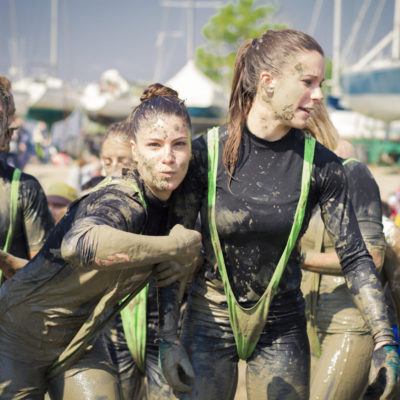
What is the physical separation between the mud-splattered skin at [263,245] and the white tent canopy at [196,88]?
72.7 feet

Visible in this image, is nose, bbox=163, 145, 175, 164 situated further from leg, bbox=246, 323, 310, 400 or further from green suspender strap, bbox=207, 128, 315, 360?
leg, bbox=246, 323, 310, 400

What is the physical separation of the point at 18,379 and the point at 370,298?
4.79ft

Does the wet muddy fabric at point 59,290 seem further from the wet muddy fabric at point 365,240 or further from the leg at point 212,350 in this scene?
the wet muddy fabric at point 365,240

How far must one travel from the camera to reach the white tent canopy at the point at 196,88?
81.8 ft

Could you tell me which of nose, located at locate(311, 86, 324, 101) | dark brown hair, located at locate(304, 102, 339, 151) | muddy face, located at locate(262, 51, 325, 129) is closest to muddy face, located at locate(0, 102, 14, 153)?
muddy face, located at locate(262, 51, 325, 129)

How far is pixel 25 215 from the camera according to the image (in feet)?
11.8

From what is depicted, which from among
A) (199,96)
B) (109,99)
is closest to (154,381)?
(199,96)

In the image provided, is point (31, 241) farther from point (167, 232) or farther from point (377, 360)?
point (377, 360)

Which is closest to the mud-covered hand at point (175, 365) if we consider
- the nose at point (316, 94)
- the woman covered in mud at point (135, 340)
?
the woman covered in mud at point (135, 340)

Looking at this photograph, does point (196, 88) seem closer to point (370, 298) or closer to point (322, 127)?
point (322, 127)

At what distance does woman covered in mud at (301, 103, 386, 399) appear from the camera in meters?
3.54

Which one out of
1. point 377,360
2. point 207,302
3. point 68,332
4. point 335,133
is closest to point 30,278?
point 68,332

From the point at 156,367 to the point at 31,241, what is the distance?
945mm

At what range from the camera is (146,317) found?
3719 millimetres
